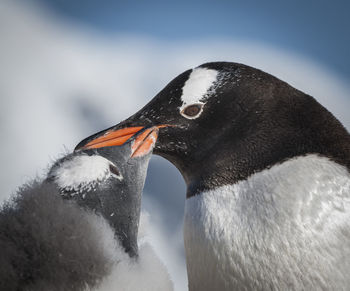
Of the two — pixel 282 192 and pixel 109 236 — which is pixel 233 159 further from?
pixel 109 236

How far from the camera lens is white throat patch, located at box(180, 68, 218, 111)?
31.6 inches

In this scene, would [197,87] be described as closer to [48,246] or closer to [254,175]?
[254,175]

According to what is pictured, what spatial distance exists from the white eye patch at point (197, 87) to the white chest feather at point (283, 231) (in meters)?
0.17

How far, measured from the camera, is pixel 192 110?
0.81 meters

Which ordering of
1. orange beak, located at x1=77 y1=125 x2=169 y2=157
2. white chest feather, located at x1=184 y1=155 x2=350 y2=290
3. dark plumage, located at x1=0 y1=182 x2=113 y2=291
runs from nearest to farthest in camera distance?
dark plumage, located at x1=0 y1=182 x2=113 y2=291, white chest feather, located at x1=184 y1=155 x2=350 y2=290, orange beak, located at x1=77 y1=125 x2=169 y2=157

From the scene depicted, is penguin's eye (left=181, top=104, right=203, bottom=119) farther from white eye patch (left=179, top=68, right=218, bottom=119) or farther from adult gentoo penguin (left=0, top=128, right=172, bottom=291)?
adult gentoo penguin (left=0, top=128, right=172, bottom=291)

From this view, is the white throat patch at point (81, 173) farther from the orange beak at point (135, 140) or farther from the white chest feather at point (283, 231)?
the white chest feather at point (283, 231)

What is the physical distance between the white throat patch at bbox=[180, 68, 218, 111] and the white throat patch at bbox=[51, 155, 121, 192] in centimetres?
22

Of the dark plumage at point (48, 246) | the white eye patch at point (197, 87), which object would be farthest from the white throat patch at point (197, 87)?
the dark plumage at point (48, 246)

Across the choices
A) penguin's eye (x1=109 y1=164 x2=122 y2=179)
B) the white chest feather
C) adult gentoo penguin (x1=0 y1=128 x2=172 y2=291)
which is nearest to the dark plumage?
adult gentoo penguin (x1=0 y1=128 x2=172 y2=291)

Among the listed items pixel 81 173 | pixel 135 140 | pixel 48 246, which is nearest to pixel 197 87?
pixel 135 140

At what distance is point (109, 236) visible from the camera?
2.00 feet

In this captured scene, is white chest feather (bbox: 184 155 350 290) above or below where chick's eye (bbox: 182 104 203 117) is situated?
below

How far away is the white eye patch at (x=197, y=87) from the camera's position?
0.80 m
